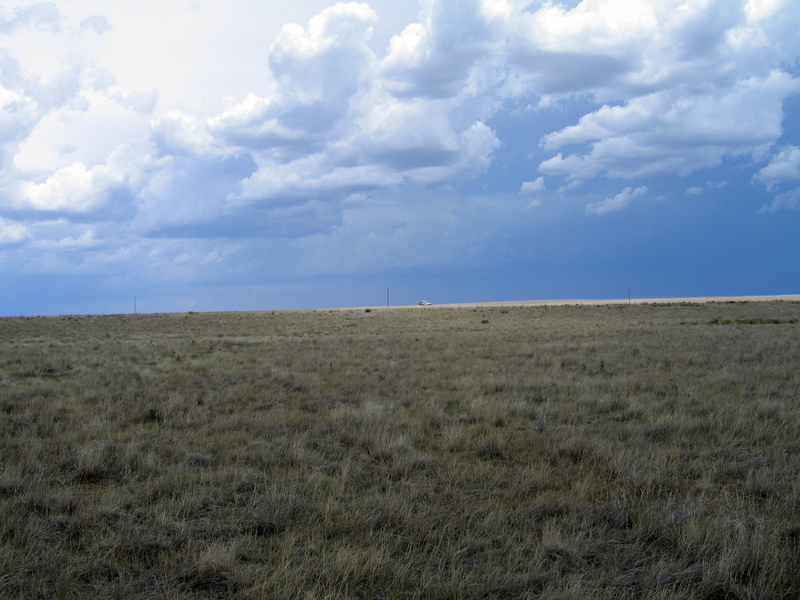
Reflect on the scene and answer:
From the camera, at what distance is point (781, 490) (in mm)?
5594

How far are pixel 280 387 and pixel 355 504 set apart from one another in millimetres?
7900

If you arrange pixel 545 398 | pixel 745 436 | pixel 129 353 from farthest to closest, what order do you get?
pixel 129 353, pixel 545 398, pixel 745 436

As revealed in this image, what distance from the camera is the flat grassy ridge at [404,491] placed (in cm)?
398

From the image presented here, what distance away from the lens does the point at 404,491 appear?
5.62m

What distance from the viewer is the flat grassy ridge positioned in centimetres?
398

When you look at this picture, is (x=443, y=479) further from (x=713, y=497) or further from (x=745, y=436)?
(x=745, y=436)

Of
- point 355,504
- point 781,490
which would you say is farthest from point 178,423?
point 781,490

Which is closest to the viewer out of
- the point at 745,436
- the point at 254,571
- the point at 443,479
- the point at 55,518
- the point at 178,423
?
the point at 254,571

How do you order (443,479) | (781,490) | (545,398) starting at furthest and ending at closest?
(545,398) → (443,479) → (781,490)

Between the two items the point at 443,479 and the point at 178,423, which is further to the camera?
the point at 178,423

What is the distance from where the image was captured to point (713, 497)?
5.50 meters

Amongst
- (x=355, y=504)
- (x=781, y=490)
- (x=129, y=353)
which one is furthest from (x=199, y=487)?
(x=129, y=353)

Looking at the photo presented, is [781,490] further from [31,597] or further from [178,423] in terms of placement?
[178,423]

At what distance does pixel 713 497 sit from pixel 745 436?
9.61 feet
